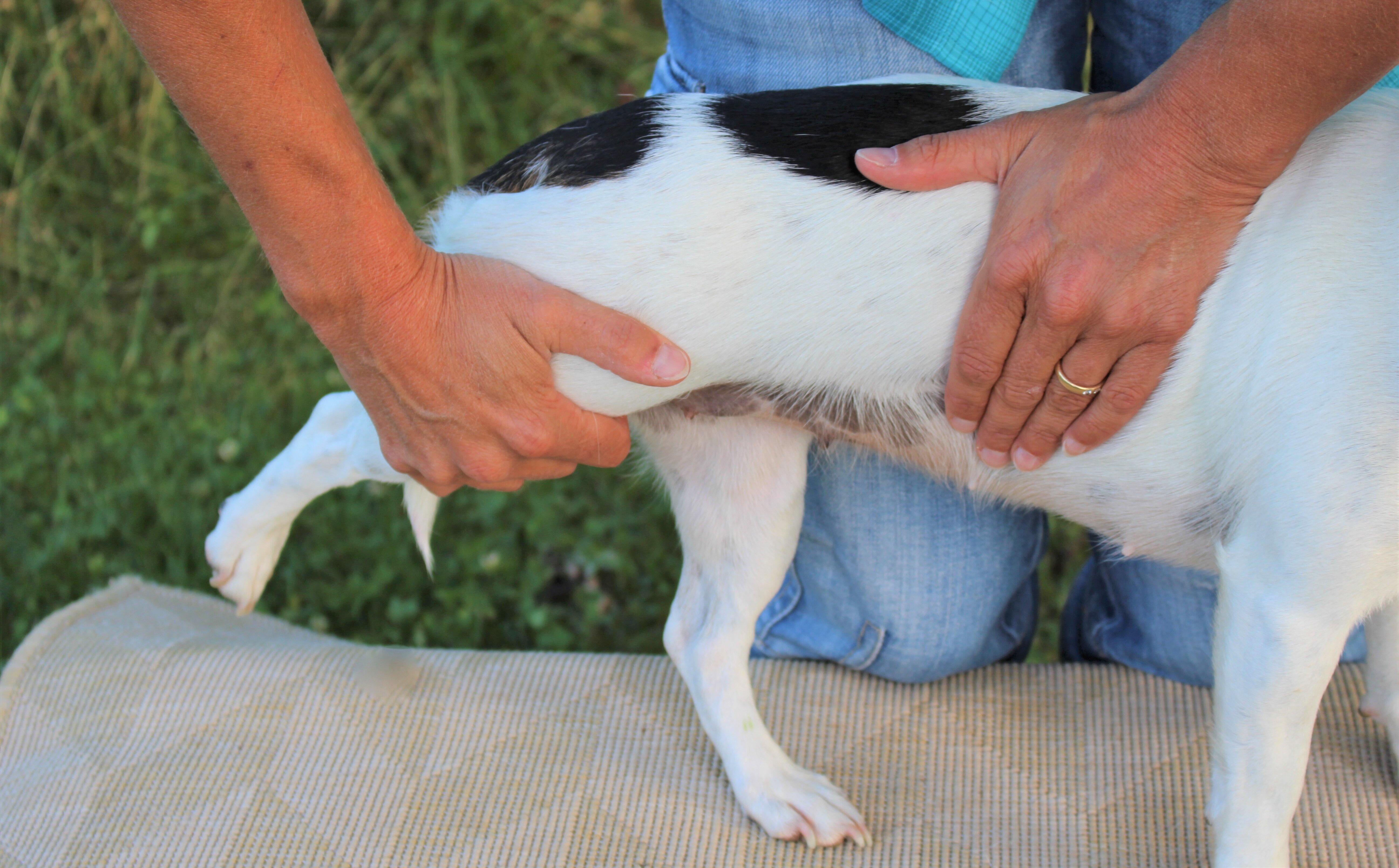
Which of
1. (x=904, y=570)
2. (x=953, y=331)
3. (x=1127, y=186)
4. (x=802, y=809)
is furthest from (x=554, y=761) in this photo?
(x=1127, y=186)

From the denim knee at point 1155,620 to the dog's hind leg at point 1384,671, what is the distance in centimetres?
26

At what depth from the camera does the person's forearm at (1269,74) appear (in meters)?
1.24

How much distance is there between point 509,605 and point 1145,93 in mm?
1896

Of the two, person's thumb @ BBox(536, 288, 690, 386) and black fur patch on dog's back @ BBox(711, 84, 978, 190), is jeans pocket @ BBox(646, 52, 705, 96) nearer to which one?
black fur patch on dog's back @ BBox(711, 84, 978, 190)

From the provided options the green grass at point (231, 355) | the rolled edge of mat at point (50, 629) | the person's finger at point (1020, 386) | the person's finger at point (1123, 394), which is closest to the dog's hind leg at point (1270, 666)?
the person's finger at point (1123, 394)

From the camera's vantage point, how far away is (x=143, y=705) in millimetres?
2061

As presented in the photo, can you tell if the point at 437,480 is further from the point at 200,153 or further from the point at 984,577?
the point at 200,153

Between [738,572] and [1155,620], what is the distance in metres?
0.83

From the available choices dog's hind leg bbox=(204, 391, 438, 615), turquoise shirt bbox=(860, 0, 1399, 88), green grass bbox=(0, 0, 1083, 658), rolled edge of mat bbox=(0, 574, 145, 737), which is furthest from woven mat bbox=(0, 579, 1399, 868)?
turquoise shirt bbox=(860, 0, 1399, 88)

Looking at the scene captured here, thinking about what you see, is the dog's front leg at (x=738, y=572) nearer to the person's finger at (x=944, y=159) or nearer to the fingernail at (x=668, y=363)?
the fingernail at (x=668, y=363)

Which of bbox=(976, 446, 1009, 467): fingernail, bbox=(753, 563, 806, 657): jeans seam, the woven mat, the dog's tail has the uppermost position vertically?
bbox=(976, 446, 1009, 467): fingernail

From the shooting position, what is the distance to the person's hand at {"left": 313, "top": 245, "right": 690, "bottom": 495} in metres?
1.50

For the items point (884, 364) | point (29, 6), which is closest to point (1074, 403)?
point (884, 364)

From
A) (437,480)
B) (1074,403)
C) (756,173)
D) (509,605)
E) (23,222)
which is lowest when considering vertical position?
(509,605)
